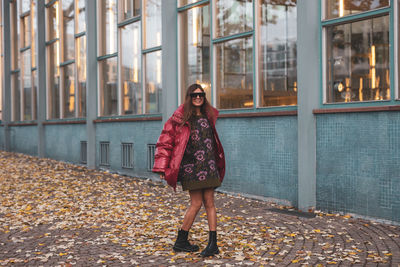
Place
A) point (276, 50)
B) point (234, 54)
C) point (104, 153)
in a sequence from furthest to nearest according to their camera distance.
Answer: point (104, 153) → point (234, 54) → point (276, 50)

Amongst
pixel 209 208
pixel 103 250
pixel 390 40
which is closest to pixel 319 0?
pixel 390 40

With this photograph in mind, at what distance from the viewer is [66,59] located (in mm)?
17516

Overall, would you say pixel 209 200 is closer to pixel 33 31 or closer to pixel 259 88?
pixel 259 88

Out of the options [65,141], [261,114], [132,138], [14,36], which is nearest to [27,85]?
[14,36]

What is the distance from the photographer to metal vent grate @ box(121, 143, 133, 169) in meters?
13.3

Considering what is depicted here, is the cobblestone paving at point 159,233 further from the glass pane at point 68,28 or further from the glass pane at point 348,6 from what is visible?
the glass pane at point 68,28

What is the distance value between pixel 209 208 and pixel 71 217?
3241 mm

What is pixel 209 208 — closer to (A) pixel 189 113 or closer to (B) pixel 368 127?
(A) pixel 189 113

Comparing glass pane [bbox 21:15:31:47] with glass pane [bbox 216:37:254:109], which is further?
glass pane [bbox 21:15:31:47]

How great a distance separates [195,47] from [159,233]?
5848mm

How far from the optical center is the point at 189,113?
546 centimetres

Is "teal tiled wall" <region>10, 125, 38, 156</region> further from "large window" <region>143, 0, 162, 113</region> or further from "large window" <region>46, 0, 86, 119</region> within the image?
"large window" <region>143, 0, 162, 113</region>

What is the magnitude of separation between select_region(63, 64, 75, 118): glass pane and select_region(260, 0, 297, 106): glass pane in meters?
9.15

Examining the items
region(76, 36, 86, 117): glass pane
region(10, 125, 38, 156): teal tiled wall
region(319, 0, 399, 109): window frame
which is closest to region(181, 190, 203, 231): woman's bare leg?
region(319, 0, 399, 109): window frame
